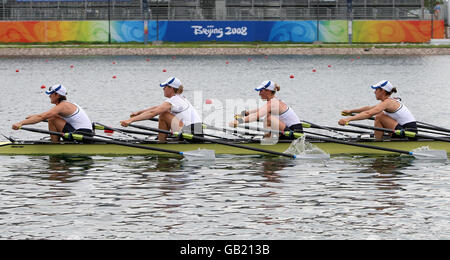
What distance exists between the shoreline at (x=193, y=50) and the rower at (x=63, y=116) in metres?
67.7

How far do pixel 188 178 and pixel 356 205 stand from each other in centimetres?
431

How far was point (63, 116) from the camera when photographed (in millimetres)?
20797

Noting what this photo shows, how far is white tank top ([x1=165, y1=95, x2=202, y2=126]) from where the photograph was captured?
20.6 m

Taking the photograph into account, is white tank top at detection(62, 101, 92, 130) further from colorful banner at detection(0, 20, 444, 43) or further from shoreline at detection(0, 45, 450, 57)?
colorful banner at detection(0, 20, 444, 43)

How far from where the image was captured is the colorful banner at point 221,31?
94375mm

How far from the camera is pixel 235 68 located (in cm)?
6962

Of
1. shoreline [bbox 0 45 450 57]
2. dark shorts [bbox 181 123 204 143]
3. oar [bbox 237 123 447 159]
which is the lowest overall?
oar [bbox 237 123 447 159]

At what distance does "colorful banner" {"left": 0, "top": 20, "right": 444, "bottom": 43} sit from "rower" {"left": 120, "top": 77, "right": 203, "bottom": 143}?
7383cm

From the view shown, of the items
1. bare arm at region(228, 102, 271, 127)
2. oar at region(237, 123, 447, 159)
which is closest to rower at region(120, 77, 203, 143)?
bare arm at region(228, 102, 271, 127)

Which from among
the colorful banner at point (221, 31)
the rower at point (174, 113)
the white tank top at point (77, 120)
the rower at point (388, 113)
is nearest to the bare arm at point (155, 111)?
the rower at point (174, 113)

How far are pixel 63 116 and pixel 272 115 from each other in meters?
4.89

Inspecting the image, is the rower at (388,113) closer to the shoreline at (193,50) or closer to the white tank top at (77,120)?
the white tank top at (77,120)
